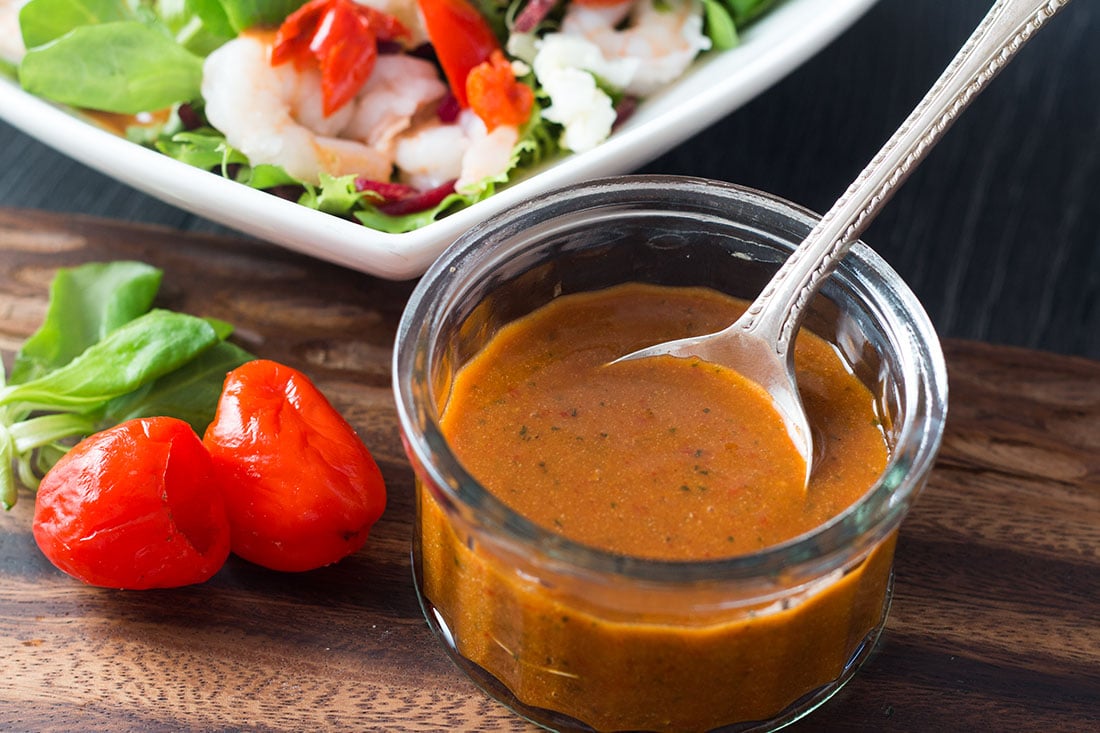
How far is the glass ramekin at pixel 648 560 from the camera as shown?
162 cm

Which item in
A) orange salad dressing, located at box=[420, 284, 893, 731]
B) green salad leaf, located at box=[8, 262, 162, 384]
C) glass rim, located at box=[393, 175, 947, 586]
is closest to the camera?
glass rim, located at box=[393, 175, 947, 586]

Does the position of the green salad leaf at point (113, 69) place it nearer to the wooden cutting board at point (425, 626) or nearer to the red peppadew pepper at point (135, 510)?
the wooden cutting board at point (425, 626)

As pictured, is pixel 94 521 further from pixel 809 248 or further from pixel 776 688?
pixel 809 248

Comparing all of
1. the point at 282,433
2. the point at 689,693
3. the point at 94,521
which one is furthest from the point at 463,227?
the point at 689,693

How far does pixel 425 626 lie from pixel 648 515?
483 millimetres

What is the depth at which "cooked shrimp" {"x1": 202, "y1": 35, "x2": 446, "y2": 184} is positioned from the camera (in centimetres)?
274

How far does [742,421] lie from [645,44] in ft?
4.25

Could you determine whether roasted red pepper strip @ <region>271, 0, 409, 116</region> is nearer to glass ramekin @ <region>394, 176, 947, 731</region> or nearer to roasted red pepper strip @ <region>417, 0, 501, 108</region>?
roasted red pepper strip @ <region>417, 0, 501, 108</region>

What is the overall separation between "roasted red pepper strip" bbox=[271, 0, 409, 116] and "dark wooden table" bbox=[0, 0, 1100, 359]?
54 cm

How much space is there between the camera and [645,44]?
2926 millimetres

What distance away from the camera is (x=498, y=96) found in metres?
2.80

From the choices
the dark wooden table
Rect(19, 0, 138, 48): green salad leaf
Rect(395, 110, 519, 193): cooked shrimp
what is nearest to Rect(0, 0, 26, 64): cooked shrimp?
Rect(19, 0, 138, 48): green salad leaf

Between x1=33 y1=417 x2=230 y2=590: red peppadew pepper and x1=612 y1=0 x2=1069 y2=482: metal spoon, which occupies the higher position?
x1=612 y1=0 x2=1069 y2=482: metal spoon

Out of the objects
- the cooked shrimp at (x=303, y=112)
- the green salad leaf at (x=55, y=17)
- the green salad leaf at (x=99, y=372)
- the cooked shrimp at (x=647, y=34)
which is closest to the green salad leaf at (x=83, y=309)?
the green salad leaf at (x=99, y=372)
